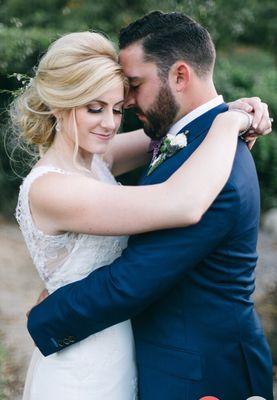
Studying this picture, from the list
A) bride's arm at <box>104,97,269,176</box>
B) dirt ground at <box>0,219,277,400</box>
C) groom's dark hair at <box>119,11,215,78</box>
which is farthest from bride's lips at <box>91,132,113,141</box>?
dirt ground at <box>0,219,277,400</box>

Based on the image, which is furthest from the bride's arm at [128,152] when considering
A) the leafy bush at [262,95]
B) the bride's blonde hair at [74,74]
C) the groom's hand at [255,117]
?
the leafy bush at [262,95]

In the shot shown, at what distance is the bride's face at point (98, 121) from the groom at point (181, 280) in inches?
6.0

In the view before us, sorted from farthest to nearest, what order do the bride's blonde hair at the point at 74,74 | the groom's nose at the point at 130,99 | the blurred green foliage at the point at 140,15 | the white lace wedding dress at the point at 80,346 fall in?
the blurred green foliage at the point at 140,15
the groom's nose at the point at 130,99
the white lace wedding dress at the point at 80,346
the bride's blonde hair at the point at 74,74

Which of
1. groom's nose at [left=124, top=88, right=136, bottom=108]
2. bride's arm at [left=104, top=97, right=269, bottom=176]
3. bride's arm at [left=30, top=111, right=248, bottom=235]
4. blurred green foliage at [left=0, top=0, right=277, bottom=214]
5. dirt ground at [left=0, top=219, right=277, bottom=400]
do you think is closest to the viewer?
bride's arm at [left=30, top=111, right=248, bottom=235]

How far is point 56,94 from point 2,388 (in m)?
2.57

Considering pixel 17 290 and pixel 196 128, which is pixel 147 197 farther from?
pixel 17 290

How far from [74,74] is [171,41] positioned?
0.46 m

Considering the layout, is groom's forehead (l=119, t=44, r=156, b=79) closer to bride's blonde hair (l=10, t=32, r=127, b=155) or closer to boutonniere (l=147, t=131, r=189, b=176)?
bride's blonde hair (l=10, t=32, r=127, b=155)

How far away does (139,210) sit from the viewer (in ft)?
7.64

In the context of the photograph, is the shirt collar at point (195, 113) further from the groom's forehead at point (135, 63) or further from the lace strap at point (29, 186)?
the lace strap at point (29, 186)

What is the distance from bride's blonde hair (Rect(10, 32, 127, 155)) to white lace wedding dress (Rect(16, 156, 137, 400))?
292mm

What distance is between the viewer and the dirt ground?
5.08 metres

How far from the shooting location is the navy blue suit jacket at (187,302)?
7.80 ft

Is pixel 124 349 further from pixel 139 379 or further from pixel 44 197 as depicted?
pixel 44 197
